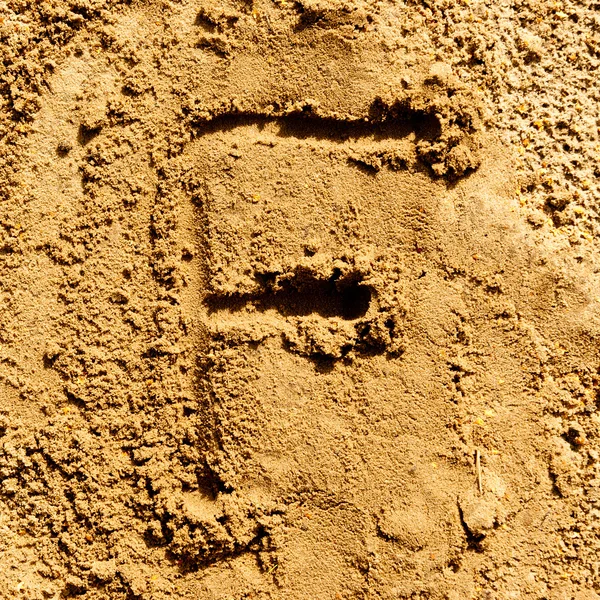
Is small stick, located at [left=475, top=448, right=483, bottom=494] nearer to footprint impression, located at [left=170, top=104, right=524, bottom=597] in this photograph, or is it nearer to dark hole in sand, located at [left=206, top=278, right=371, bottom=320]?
footprint impression, located at [left=170, top=104, right=524, bottom=597]

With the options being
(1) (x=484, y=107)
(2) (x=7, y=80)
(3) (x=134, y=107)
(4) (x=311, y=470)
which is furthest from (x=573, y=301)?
(2) (x=7, y=80)

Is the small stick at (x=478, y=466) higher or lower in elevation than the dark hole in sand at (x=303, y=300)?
lower

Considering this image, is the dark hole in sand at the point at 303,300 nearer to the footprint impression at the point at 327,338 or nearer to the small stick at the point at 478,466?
the footprint impression at the point at 327,338

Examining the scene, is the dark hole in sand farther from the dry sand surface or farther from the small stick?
the small stick

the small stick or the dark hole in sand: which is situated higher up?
the dark hole in sand

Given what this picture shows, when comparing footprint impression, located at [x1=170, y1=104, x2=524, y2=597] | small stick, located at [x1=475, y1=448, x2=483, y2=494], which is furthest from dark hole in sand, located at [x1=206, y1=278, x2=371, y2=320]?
small stick, located at [x1=475, y1=448, x2=483, y2=494]

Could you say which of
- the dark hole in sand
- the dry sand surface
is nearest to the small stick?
the dry sand surface

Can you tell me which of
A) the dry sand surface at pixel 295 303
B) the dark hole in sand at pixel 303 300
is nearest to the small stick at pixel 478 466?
the dry sand surface at pixel 295 303

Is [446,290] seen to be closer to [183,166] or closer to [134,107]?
[183,166]
